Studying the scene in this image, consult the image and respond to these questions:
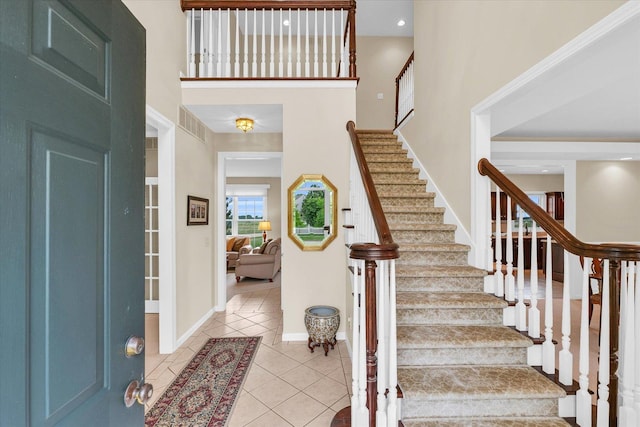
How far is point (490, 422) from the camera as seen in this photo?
1.72 metres

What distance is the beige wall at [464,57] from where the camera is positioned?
1.79m

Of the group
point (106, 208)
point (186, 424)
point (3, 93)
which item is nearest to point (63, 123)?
point (3, 93)

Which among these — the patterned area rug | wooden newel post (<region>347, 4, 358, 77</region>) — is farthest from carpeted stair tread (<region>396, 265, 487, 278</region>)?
wooden newel post (<region>347, 4, 358, 77</region>)

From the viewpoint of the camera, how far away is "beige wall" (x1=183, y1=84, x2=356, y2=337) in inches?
133

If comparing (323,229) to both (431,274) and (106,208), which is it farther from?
(106,208)

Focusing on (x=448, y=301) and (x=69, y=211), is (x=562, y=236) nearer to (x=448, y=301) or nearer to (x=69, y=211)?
(x=448, y=301)

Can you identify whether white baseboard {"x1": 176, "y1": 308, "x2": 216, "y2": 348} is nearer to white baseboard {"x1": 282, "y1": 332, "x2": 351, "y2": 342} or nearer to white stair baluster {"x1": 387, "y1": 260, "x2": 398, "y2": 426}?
white baseboard {"x1": 282, "y1": 332, "x2": 351, "y2": 342}

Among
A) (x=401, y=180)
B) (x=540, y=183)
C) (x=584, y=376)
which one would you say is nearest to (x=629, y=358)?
(x=584, y=376)

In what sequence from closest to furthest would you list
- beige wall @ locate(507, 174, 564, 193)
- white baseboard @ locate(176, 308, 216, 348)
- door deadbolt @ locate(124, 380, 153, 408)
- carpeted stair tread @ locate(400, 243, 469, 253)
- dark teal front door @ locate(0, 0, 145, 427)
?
dark teal front door @ locate(0, 0, 145, 427) < door deadbolt @ locate(124, 380, 153, 408) < carpeted stair tread @ locate(400, 243, 469, 253) < white baseboard @ locate(176, 308, 216, 348) < beige wall @ locate(507, 174, 564, 193)

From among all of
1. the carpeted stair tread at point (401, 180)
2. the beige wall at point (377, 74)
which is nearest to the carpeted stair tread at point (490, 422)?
the carpeted stair tread at point (401, 180)

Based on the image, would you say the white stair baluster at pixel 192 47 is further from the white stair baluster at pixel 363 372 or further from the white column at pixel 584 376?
the white column at pixel 584 376

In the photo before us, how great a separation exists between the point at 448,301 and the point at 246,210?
8457 mm

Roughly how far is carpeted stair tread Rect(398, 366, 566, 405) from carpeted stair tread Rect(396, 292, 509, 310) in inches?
16.5

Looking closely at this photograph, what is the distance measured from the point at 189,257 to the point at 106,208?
9.74 ft
